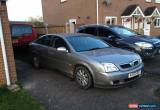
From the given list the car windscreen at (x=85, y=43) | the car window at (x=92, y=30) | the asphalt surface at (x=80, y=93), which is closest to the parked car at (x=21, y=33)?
the car window at (x=92, y=30)

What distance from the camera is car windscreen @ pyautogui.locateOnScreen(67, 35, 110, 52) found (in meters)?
6.78

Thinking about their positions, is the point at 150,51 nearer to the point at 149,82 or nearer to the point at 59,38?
the point at 149,82

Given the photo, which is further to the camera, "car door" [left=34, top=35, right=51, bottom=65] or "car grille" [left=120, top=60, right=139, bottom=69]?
"car door" [left=34, top=35, right=51, bottom=65]

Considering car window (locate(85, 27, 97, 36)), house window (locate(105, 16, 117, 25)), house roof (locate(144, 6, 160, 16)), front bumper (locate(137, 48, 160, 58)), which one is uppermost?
house roof (locate(144, 6, 160, 16))

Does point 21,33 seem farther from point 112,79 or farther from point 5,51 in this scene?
point 112,79

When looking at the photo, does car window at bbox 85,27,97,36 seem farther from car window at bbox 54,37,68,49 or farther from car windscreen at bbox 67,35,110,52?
car window at bbox 54,37,68,49

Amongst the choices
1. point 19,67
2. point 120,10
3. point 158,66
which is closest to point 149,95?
point 158,66

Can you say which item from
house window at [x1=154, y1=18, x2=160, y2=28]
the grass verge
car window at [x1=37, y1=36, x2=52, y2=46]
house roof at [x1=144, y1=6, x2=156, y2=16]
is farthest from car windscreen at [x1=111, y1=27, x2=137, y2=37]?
house window at [x1=154, y1=18, x2=160, y2=28]

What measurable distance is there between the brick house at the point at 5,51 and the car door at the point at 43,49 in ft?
5.69

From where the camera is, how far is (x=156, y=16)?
2472 centimetres

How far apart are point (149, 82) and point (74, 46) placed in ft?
8.24

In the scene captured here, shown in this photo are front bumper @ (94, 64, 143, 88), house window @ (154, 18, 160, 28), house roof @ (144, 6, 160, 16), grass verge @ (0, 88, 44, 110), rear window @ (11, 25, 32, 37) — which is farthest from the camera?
house window @ (154, 18, 160, 28)

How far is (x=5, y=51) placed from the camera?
6.08 metres

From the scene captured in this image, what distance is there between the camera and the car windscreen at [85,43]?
6781mm
